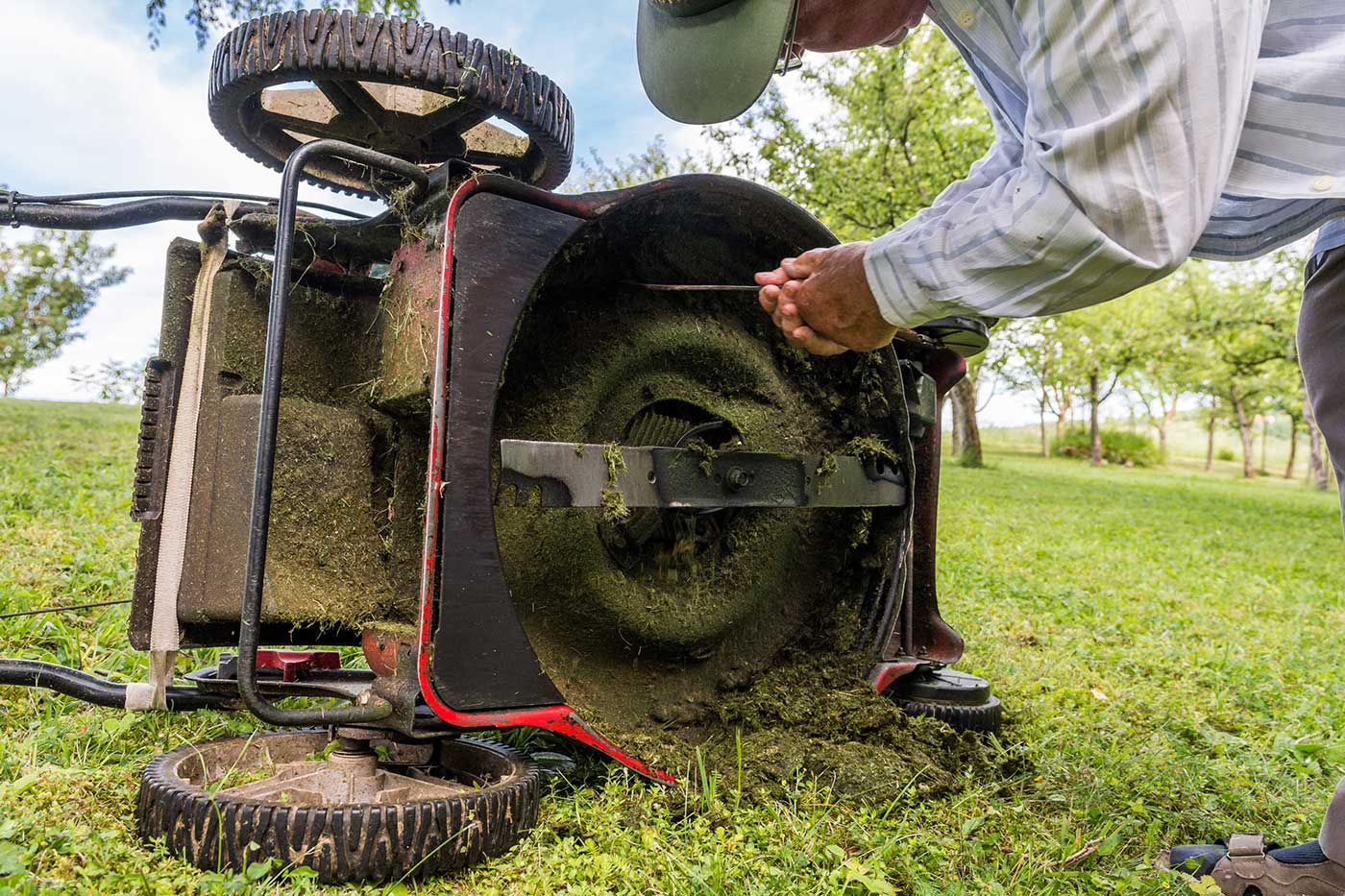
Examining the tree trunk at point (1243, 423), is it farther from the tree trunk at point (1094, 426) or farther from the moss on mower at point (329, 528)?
the moss on mower at point (329, 528)

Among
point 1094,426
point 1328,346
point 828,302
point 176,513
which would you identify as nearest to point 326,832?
point 176,513

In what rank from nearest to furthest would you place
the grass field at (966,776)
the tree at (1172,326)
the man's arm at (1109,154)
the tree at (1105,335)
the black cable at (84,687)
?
the man's arm at (1109,154), the grass field at (966,776), the black cable at (84,687), the tree at (1172,326), the tree at (1105,335)

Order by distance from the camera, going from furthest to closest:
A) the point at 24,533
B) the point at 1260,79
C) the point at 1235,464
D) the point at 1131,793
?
the point at 1235,464
the point at 24,533
the point at 1131,793
the point at 1260,79

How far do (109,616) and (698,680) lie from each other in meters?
1.89

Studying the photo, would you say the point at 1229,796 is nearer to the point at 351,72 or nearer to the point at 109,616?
the point at 351,72

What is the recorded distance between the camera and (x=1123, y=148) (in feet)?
4.68

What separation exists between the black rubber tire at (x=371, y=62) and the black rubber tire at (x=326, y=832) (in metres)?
1.40

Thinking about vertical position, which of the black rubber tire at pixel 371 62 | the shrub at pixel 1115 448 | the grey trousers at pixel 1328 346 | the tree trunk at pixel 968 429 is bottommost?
the grey trousers at pixel 1328 346

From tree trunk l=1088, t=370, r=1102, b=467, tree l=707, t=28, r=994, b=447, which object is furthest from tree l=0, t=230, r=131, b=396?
tree trunk l=1088, t=370, r=1102, b=467

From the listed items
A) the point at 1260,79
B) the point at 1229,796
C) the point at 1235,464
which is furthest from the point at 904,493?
the point at 1235,464

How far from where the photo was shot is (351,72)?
1983 mm

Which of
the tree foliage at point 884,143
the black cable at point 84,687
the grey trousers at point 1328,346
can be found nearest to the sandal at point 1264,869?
the grey trousers at point 1328,346

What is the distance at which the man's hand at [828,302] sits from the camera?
1.81 m

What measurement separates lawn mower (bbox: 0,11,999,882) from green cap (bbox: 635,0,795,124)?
0.18 m
